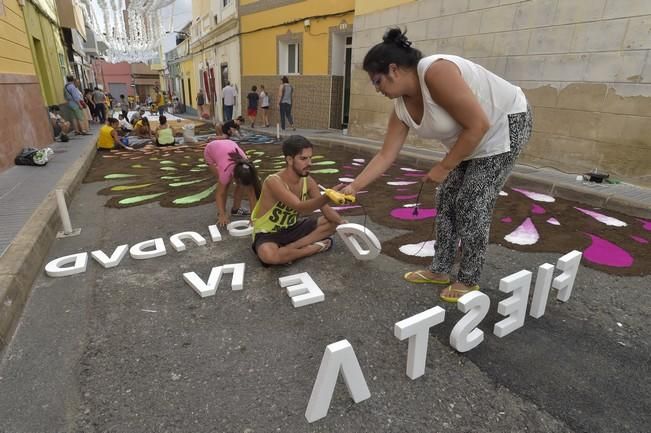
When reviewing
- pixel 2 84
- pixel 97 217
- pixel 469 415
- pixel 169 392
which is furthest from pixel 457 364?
pixel 2 84

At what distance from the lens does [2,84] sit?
6566mm

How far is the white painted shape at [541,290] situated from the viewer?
246cm

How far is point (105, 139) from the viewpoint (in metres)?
10.0

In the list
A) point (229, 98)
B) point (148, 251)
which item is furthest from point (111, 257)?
point (229, 98)

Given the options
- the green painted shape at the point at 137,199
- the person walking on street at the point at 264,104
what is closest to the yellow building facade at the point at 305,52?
the person walking on street at the point at 264,104

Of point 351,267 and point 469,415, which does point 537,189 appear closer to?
point 351,267

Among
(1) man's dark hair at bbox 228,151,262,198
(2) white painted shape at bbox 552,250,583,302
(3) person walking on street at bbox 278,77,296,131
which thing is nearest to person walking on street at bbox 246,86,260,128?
(3) person walking on street at bbox 278,77,296,131

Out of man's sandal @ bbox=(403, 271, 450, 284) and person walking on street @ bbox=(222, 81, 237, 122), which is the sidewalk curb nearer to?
man's sandal @ bbox=(403, 271, 450, 284)

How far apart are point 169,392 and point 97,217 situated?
348cm

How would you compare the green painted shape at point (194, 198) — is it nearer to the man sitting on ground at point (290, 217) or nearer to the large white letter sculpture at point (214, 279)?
the man sitting on ground at point (290, 217)

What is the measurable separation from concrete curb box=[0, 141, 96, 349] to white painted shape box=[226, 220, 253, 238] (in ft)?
5.39

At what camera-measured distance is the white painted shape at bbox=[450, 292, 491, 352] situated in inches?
83.1

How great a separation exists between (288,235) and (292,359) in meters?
1.40

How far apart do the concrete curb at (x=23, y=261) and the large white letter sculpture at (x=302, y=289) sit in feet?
5.65
